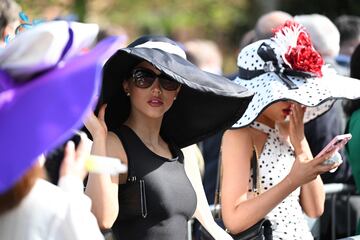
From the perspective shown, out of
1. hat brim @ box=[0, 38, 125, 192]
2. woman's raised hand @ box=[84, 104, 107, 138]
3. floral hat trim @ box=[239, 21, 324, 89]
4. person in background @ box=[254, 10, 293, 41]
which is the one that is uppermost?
hat brim @ box=[0, 38, 125, 192]

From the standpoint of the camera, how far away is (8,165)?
2.40 meters

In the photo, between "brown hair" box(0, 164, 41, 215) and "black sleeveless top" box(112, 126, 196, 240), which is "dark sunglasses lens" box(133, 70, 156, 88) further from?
"brown hair" box(0, 164, 41, 215)

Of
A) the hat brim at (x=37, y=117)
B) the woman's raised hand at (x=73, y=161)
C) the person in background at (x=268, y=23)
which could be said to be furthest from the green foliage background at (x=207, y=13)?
the hat brim at (x=37, y=117)

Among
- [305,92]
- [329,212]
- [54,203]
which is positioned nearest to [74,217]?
[54,203]

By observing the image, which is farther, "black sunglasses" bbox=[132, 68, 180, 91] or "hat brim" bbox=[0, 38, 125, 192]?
"black sunglasses" bbox=[132, 68, 180, 91]

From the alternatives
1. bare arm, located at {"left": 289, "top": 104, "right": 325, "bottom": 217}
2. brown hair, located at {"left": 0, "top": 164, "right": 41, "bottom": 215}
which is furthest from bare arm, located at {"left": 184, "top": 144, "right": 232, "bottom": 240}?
brown hair, located at {"left": 0, "top": 164, "right": 41, "bottom": 215}

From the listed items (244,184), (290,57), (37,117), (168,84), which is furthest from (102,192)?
(290,57)

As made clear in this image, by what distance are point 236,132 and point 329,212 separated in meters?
1.69

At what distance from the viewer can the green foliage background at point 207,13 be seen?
1547cm

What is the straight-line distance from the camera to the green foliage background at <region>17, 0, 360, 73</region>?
15.5 m

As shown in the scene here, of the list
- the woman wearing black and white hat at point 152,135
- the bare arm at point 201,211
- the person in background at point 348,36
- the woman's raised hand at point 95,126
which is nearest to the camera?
the woman's raised hand at point 95,126

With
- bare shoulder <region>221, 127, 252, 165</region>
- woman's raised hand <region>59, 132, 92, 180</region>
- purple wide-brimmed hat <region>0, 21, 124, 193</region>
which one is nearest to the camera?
purple wide-brimmed hat <region>0, 21, 124, 193</region>

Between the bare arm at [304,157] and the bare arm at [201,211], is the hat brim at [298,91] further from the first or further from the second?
the bare arm at [201,211]

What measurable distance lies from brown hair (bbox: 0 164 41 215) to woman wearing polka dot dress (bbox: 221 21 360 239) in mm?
1594
